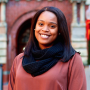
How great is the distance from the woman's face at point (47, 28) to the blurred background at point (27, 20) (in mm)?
5555

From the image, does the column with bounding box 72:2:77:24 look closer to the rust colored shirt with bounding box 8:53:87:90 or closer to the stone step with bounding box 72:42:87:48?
the stone step with bounding box 72:42:87:48

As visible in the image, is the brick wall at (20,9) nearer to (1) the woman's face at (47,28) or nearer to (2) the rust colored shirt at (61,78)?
(1) the woman's face at (47,28)

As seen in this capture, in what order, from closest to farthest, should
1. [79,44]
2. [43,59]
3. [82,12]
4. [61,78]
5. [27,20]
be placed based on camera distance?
[61,78] → [43,59] → [79,44] → [82,12] → [27,20]

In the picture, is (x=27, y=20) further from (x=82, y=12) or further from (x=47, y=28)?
(x=47, y=28)

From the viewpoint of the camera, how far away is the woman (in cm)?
146

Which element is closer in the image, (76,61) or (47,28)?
(76,61)

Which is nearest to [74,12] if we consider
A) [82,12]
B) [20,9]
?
[82,12]

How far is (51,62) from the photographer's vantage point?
4.99 ft

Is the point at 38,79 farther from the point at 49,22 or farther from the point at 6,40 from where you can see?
the point at 6,40

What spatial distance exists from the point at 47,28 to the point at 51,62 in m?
0.38

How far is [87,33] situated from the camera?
278 inches

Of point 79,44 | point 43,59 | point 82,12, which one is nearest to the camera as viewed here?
point 43,59

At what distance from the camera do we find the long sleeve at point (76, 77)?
4.76 ft

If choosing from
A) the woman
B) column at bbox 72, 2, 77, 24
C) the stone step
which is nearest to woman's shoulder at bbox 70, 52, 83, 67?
the woman
